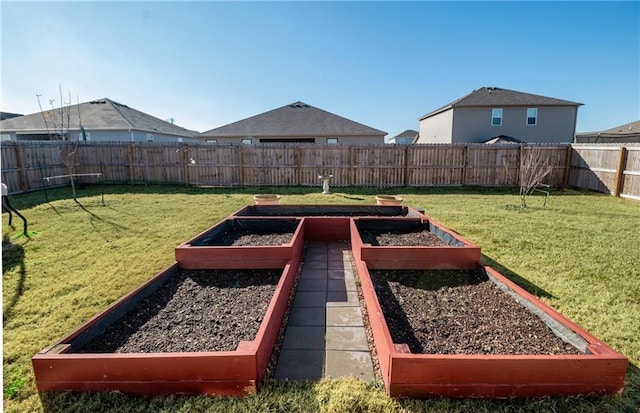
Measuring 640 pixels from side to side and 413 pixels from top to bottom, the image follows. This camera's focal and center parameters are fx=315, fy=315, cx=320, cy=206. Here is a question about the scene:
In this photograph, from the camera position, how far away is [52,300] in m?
3.31

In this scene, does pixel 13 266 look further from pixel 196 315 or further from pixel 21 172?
pixel 21 172

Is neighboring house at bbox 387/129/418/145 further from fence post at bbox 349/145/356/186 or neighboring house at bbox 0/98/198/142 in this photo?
fence post at bbox 349/145/356/186

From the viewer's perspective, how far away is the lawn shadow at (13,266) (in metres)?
3.14

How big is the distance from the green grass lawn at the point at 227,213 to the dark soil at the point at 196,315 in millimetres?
416

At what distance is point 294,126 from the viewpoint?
18.8m

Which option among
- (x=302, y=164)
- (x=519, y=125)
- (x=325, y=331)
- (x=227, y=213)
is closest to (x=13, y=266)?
(x=227, y=213)

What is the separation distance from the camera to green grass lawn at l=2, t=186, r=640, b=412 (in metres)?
1.91

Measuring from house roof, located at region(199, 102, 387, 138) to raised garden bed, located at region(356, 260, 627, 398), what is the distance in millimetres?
15532

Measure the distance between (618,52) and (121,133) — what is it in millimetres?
26831

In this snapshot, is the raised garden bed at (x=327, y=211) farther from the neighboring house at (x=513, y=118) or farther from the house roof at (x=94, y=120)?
the house roof at (x=94, y=120)

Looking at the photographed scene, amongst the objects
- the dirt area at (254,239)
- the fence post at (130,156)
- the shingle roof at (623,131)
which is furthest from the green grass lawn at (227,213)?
the shingle roof at (623,131)

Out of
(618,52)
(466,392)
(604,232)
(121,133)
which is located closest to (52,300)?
(466,392)

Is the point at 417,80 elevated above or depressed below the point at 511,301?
above

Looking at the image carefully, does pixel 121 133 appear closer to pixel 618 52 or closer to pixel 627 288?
pixel 627 288
